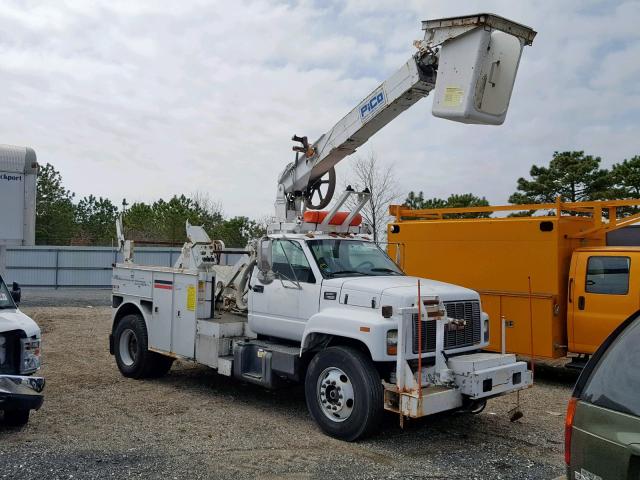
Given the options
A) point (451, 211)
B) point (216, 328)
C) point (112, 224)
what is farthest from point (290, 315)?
point (112, 224)

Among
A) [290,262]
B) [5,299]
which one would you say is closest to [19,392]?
[5,299]

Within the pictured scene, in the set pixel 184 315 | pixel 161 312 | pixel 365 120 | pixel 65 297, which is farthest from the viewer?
pixel 65 297

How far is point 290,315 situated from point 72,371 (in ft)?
14.5

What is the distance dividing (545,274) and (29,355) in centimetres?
721

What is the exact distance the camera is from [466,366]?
6.28 meters

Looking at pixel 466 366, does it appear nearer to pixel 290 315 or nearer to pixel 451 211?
pixel 290 315

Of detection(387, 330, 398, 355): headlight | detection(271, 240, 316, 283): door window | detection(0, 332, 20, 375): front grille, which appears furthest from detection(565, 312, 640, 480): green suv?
detection(0, 332, 20, 375): front grille

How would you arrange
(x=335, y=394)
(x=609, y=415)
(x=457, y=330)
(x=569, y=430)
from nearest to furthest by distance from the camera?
(x=609, y=415) → (x=569, y=430) → (x=335, y=394) → (x=457, y=330)

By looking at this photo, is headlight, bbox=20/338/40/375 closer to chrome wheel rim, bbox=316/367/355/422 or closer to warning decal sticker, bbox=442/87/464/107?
chrome wheel rim, bbox=316/367/355/422

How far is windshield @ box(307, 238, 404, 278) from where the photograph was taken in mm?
7465

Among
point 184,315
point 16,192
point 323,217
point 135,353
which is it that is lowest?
point 135,353

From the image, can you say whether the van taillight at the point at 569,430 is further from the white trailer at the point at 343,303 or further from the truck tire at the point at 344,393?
the truck tire at the point at 344,393

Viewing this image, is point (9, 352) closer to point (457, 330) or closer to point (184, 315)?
point (184, 315)

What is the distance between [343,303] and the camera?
22.6ft
